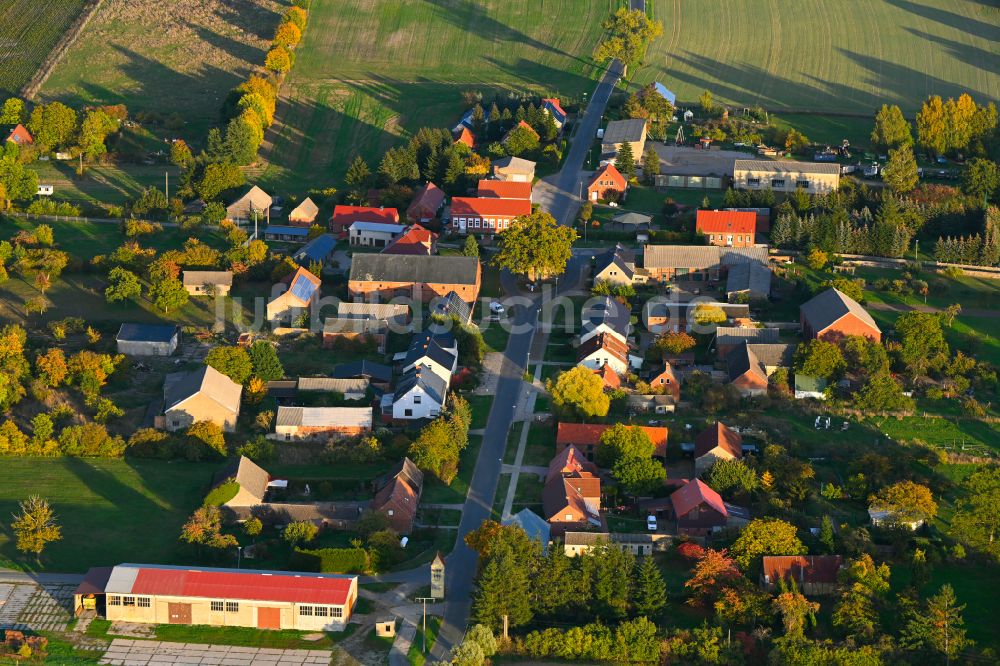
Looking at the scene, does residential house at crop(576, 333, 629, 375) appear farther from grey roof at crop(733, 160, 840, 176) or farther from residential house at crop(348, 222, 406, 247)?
grey roof at crop(733, 160, 840, 176)

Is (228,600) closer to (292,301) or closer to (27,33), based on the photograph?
(292,301)

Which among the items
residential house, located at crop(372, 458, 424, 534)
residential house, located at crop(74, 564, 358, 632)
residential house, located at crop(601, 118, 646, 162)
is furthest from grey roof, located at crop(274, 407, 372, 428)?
residential house, located at crop(601, 118, 646, 162)

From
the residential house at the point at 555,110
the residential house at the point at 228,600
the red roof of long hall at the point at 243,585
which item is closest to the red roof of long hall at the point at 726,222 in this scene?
the residential house at the point at 555,110

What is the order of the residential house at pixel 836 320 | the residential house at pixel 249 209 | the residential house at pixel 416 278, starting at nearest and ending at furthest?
the residential house at pixel 836 320 → the residential house at pixel 416 278 → the residential house at pixel 249 209

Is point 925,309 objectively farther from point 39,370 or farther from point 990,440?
point 39,370

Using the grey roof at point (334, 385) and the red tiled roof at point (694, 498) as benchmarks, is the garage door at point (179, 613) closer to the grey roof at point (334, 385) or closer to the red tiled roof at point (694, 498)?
the grey roof at point (334, 385)

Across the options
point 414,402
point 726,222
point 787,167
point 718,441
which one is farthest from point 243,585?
point 787,167
